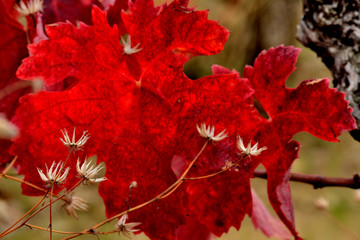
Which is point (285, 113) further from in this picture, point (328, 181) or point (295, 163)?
point (295, 163)

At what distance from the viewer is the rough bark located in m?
0.35

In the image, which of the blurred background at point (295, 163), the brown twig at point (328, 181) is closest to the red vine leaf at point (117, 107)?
the brown twig at point (328, 181)

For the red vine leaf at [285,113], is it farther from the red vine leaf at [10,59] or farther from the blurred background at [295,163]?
the blurred background at [295,163]

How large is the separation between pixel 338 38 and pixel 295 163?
1.57 m

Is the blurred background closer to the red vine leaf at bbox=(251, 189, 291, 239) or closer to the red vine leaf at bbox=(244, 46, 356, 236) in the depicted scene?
the red vine leaf at bbox=(251, 189, 291, 239)

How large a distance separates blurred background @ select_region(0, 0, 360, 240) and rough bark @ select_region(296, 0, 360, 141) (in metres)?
0.60

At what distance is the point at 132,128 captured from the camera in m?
0.30

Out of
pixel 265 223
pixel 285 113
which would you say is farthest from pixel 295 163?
pixel 285 113

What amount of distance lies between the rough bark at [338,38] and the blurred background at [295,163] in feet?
1.97

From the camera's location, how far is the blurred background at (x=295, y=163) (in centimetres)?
116

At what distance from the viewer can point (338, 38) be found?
14.5 inches

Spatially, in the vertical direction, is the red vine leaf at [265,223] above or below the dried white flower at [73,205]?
below

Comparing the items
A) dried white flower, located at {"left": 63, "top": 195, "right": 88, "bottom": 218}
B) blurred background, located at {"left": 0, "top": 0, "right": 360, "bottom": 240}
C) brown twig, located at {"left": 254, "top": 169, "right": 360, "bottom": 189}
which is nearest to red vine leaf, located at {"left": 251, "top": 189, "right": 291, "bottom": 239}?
brown twig, located at {"left": 254, "top": 169, "right": 360, "bottom": 189}

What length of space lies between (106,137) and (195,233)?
0.78ft
